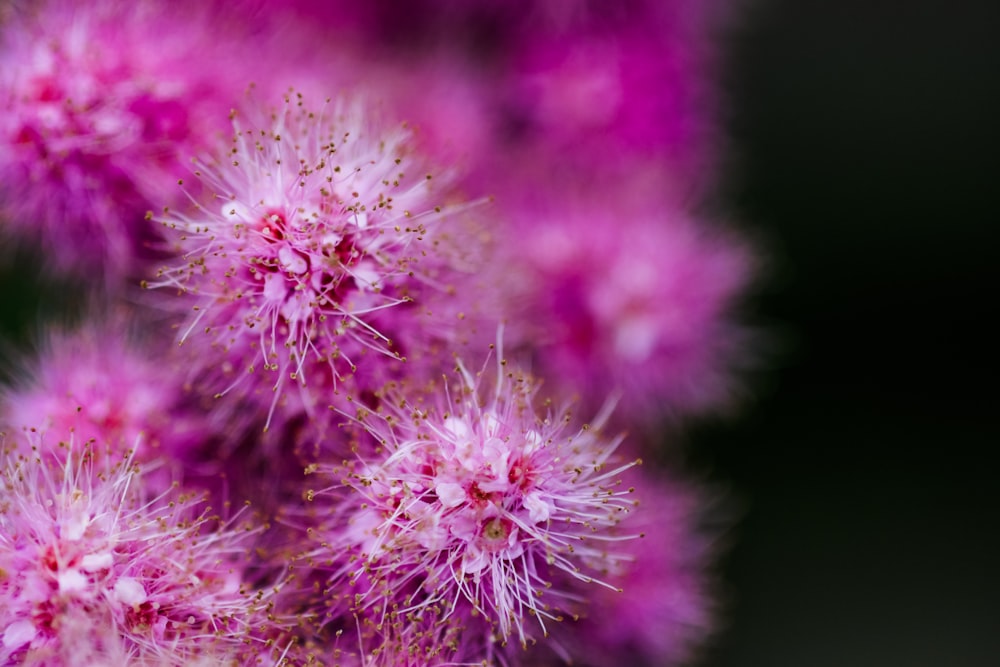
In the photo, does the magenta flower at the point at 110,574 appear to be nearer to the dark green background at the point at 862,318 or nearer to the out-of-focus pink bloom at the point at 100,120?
the out-of-focus pink bloom at the point at 100,120

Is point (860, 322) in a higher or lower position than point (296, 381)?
lower

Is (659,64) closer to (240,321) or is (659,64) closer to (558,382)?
(558,382)

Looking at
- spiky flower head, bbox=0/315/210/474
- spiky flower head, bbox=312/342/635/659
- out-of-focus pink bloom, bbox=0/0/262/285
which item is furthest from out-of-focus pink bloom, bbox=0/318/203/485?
spiky flower head, bbox=312/342/635/659

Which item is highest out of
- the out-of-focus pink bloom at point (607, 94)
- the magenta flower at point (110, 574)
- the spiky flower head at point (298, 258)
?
the out-of-focus pink bloom at point (607, 94)

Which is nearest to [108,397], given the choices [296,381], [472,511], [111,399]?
[111,399]

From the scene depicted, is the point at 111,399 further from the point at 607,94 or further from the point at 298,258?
the point at 607,94

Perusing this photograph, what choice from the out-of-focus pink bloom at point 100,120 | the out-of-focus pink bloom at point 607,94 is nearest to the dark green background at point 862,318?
the out-of-focus pink bloom at point 607,94

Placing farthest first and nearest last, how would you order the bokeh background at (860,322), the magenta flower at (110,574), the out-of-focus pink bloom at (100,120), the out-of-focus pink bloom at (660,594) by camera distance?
the bokeh background at (860,322)
the out-of-focus pink bloom at (660,594)
the out-of-focus pink bloom at (100,120)
the magenta flower at (110,574)
